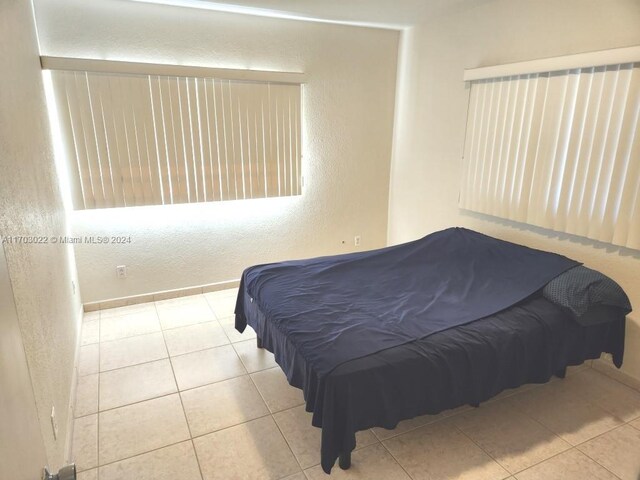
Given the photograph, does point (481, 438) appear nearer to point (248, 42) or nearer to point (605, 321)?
point (605, 321)

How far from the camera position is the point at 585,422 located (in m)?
2.19

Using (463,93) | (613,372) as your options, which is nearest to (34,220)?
(463,93)

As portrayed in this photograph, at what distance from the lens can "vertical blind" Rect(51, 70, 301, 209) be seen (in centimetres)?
311

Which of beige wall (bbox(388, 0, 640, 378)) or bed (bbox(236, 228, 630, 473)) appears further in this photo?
beige wall (bbox(388, 0, 640, 378))

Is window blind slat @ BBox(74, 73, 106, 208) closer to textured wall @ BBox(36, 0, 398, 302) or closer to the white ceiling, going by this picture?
textured wall @ BBox(36, 0, 398, 302)

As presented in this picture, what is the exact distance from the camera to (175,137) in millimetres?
3404

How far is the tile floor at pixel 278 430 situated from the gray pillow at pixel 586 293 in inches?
23.3

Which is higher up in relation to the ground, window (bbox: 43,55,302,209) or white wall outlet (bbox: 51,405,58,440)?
window (bbox: 43,55,302,209)

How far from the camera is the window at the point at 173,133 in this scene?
10.1ft

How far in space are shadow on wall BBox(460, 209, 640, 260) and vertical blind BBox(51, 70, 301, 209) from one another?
176 cm

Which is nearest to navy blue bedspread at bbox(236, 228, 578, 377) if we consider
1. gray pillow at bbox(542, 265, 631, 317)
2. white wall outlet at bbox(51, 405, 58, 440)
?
gray pillow at bbox(542, 265, 631, 317)

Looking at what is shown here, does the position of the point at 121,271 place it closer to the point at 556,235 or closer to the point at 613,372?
the point at 556,235

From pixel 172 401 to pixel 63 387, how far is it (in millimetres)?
571

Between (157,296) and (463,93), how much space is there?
3.26m
